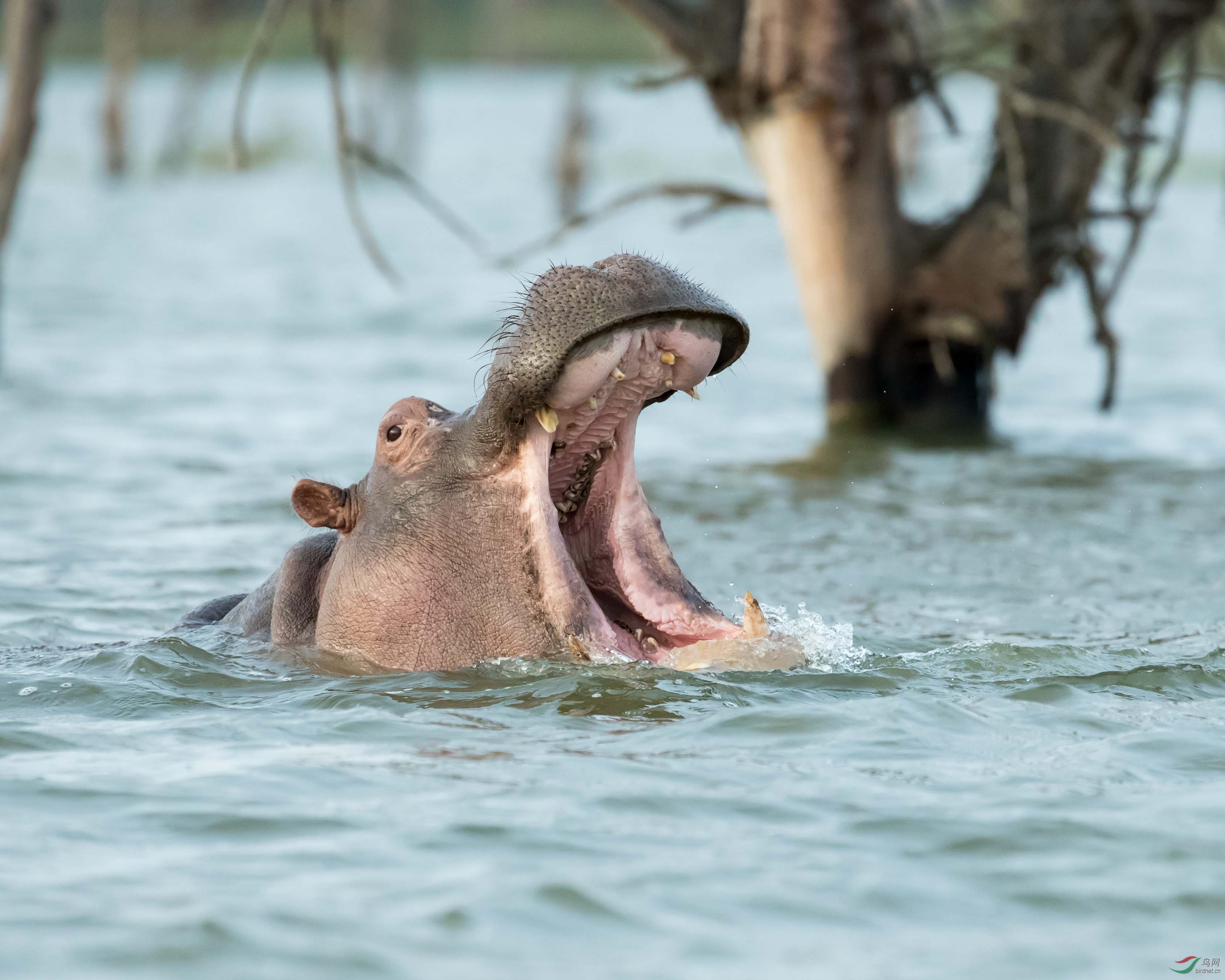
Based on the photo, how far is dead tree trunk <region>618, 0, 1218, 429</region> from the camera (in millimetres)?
Answer: 9391

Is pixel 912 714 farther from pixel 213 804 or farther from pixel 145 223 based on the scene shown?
pixel 145 223

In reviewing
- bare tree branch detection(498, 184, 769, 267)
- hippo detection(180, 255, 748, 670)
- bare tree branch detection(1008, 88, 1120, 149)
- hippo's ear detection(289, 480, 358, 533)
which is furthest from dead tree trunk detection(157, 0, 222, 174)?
hippo detection(180, 255, 748, 670)

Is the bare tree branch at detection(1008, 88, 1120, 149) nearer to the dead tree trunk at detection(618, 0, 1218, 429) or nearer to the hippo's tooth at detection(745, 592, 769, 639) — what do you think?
the dead tree trunk at detection(618, 0, 1218, 429)

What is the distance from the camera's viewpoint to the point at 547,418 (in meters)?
4.36

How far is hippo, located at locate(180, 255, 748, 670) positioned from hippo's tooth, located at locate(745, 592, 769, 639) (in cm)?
7

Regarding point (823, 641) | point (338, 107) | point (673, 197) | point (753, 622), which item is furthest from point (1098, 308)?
point (753, 622)

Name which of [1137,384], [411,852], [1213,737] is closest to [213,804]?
[411,852]

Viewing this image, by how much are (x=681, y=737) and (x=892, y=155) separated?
6.28 m

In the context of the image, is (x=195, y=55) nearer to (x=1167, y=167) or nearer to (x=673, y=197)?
(x=673, y=197)

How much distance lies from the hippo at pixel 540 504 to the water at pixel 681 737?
13cm

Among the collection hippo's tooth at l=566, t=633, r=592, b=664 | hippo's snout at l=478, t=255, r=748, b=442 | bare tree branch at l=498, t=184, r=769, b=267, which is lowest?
hippo's tooth at l=566, t=633, r=592, b=664

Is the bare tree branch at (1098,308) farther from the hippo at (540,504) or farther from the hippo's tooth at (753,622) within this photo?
the hippo's tooth at (753,622)

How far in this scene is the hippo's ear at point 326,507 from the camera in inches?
190

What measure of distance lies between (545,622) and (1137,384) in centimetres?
944
